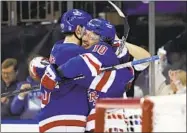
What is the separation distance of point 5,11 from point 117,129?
4.90 m

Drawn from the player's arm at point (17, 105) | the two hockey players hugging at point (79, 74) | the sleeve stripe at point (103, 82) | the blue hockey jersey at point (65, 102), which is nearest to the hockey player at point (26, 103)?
the player's arm at point (17, 105)

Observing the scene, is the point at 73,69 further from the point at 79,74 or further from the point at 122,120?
the point at 122,120

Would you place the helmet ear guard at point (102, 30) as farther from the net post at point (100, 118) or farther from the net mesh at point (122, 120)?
the net post at point (100, 118)

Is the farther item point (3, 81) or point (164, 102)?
point (3, 81)

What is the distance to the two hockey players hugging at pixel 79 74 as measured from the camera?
3297mm

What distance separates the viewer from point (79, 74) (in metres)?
3.27

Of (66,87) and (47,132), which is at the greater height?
(66,87)

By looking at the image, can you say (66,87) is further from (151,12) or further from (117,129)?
(151,12)

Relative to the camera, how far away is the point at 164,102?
5.69 feet

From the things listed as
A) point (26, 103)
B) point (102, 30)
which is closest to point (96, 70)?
point (102, 30)

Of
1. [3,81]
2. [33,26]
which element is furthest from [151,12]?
[3,81]

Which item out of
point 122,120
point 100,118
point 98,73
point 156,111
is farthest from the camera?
point 98,73

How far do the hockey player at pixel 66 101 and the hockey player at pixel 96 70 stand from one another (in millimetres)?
52

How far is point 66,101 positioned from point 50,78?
0.20 metres
